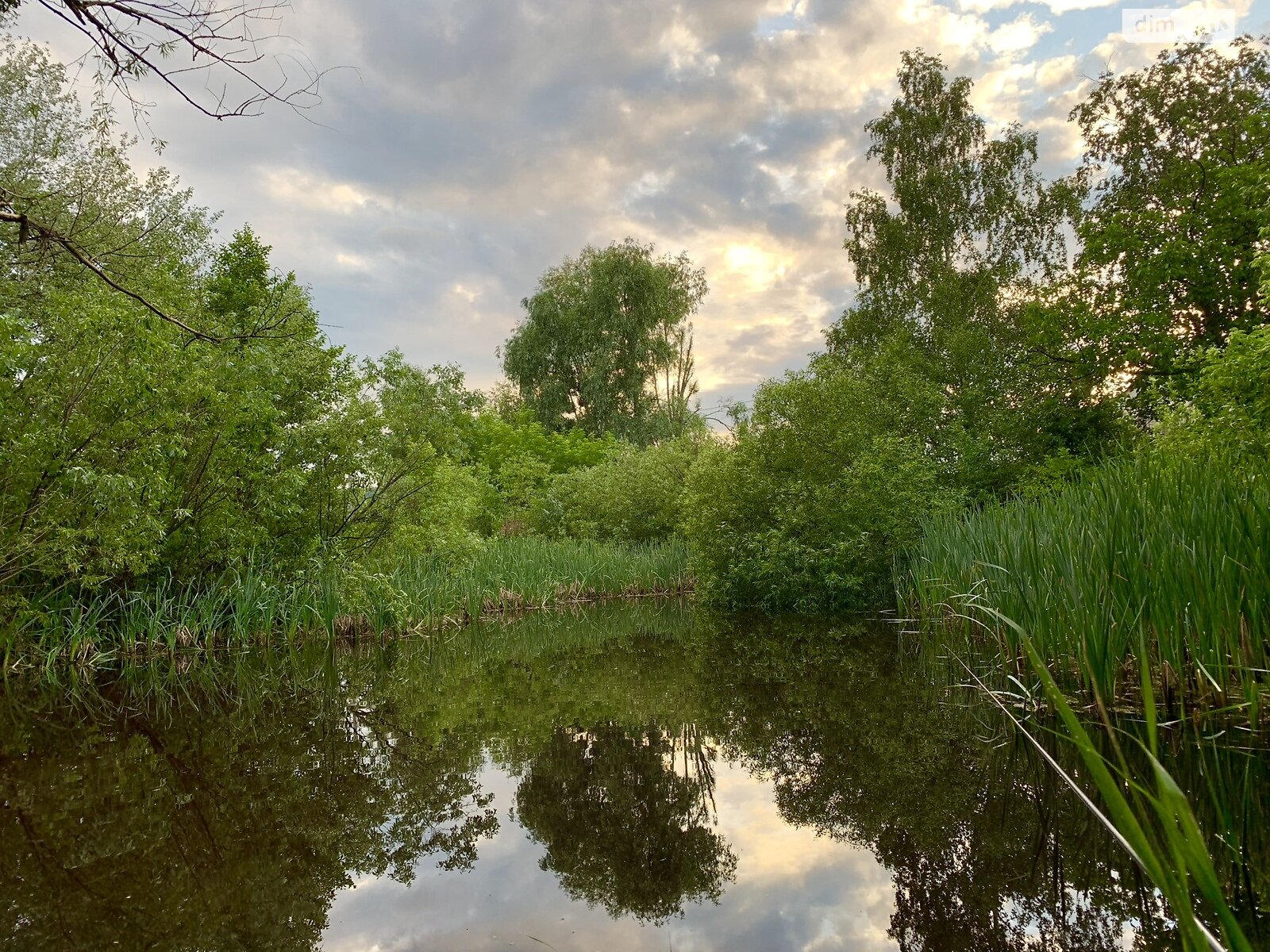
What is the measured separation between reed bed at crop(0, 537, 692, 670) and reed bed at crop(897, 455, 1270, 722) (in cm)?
755

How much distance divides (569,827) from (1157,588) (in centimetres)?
307

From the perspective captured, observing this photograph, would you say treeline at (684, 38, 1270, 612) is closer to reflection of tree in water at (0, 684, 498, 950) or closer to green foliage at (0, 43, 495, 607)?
reflection of tree in water at (0, 684, 498, 950)

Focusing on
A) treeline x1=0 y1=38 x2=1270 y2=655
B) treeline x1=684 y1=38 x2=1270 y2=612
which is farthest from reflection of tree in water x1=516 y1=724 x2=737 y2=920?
treeline x1=684 y1=38 x2=1270 y2=612

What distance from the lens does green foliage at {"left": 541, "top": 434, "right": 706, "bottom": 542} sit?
19734mm

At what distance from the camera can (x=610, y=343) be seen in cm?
3139

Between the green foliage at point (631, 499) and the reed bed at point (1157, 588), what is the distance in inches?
555

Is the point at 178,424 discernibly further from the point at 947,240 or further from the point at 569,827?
the point at 947,240

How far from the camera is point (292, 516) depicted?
9.80 meters

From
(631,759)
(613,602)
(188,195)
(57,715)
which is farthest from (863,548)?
(188,195)

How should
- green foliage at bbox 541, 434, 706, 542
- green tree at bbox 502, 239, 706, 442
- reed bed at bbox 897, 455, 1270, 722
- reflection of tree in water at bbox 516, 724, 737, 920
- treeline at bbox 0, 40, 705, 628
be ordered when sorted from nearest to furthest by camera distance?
1. reflection of tree in water at bbox 516, 724, 737, 920
2. reed bed at bbox 897, 455, 1270, 722
3. treeline at bbox 0, 40, 705, 628
4. green foliage at bbox 541, 434, 706, 542
5. green tree at bbox 502, 239, 706, 442

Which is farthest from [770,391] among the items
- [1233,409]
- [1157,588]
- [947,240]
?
[947,240]

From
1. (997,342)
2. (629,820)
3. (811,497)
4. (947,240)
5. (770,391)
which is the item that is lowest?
(629,820)

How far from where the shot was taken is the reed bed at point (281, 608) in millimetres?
7551

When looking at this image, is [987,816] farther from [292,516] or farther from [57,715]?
[292,516]
